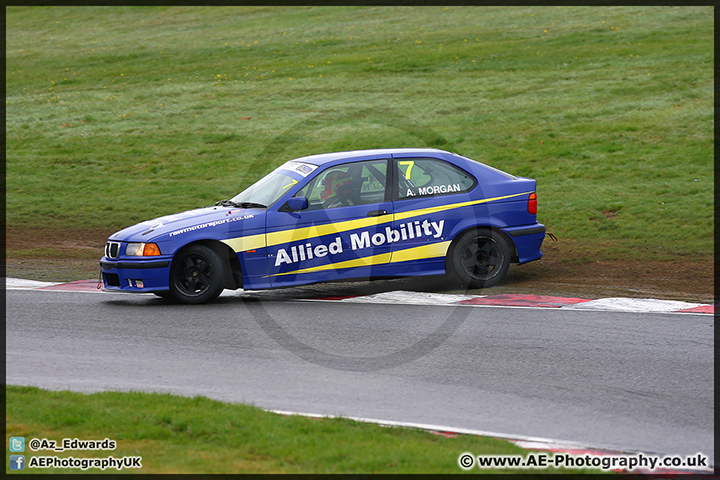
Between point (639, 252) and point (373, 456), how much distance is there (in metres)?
9.57

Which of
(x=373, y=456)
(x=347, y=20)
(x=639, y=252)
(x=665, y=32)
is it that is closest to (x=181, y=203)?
(x=639, y=252)

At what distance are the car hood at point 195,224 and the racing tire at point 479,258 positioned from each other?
2472 millimetres

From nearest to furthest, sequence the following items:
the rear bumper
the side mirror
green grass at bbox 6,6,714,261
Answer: the side mirror → the rear bumper → green grass at bbox 6,6,714,261

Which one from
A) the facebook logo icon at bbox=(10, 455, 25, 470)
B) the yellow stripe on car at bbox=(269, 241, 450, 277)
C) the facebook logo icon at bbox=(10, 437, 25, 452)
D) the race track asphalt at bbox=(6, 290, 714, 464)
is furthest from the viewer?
→ the yellow stripe on car at bbox=(269, 241, 450, 277)

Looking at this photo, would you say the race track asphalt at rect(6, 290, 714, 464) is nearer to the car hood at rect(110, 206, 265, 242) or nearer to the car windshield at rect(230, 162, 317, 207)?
the car hood at rect(110, 206, 265, 242)

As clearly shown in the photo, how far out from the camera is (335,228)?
32.8ft

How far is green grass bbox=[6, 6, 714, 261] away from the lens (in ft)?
56.5

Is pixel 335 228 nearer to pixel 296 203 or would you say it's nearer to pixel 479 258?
pixel 296 203

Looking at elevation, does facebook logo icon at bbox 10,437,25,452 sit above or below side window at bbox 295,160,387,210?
below

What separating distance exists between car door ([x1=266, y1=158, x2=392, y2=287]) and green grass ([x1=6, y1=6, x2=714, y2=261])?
468cm

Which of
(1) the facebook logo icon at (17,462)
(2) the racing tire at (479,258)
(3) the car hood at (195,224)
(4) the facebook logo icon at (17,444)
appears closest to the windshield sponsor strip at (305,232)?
(3) the car hood at (195,224)

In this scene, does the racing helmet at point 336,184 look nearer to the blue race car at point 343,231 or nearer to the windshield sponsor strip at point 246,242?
the blue race car at point 343,231

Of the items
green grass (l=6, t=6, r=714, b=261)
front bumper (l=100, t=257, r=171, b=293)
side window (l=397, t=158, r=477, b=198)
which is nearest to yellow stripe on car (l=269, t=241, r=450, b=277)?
side window (l=397, t=158, r=477, b=198)

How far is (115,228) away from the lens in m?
16.1
